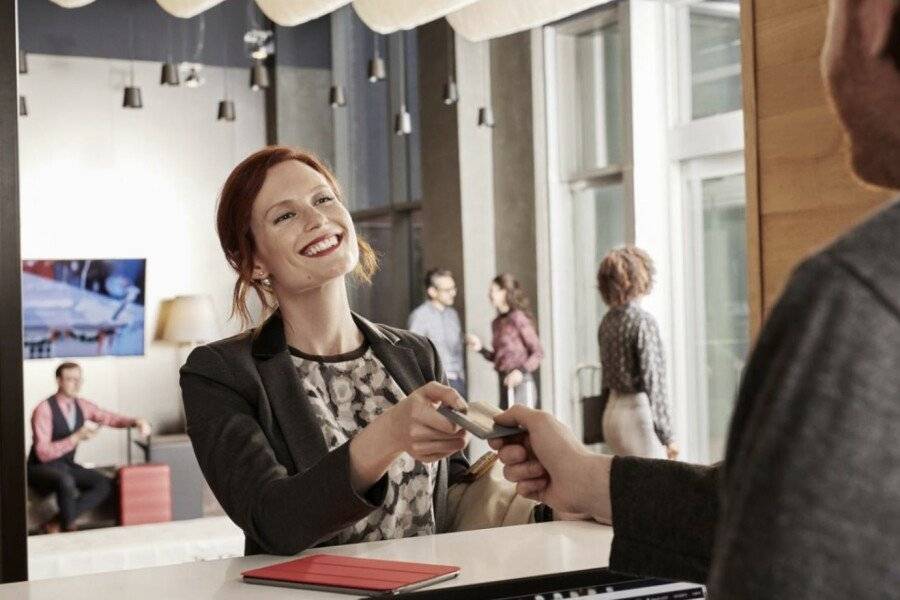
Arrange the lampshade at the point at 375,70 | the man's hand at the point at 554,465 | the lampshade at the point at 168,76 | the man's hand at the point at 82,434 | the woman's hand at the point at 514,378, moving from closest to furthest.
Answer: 1. the man's hand at the point at 554,465
2. the man's hand at the point at 82,434
3. the woman's hand at the point at 514,378
4. the lampshade at the point at 168,76
5. the lampshade at the point at 375,70

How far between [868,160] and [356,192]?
11.2 m

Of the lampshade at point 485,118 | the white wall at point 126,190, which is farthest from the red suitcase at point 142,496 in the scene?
the lampshade at point 485,118

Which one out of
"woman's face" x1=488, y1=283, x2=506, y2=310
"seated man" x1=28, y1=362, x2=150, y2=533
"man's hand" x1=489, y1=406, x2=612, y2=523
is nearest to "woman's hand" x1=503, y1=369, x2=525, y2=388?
"woman's face" x1=488, y1=283, x2=506, y2=310

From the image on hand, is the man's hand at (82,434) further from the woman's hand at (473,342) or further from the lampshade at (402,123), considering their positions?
the lampshade at (402,123)

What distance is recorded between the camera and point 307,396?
6.38ft

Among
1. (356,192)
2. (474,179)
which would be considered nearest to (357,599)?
(474,179)

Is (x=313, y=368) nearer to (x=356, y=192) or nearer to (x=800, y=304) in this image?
(x=800, y=304)

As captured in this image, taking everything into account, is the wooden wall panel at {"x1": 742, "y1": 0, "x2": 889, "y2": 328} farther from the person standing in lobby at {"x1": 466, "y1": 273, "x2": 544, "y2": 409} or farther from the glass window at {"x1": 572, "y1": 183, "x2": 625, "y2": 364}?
the glass window at {"x1": 572, "y1": 183, "x2": 625, "y2": 364}

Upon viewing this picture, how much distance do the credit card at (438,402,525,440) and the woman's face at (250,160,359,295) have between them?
0.34 meters

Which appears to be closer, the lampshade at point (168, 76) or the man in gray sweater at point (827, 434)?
the man in gray sweater at point (827, 434)

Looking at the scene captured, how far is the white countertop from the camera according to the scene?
151 centimetres

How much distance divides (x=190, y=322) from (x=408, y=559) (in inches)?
348

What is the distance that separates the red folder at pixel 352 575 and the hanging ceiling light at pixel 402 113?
867cm

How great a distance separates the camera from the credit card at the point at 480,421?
4.25 ft
